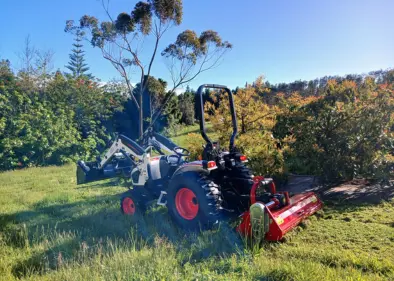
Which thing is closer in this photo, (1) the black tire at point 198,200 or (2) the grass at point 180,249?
(2) the grass at point 180,249

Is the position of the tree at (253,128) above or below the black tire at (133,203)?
above

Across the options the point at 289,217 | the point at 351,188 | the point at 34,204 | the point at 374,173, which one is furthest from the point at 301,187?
the point at 34,204

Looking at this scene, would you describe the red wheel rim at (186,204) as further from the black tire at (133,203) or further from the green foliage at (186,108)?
the green foliage at (186,108)

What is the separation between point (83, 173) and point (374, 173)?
5284mm

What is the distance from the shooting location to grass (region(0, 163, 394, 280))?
2674 mm

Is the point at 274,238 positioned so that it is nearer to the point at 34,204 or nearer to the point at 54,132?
the point at 34,204

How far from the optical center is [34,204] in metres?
6.13

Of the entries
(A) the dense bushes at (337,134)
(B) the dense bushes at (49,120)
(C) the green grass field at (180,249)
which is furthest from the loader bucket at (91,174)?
(B) the dense bushes at (49,120)

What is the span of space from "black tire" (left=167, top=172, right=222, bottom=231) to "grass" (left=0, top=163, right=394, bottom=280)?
16 cm

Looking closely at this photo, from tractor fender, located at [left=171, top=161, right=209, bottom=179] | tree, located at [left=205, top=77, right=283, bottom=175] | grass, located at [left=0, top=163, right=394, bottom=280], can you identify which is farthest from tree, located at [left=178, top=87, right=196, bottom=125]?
tractor fender, located at [left=171, top=161, right=209, bottom=179]

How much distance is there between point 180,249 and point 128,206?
1.98 meters

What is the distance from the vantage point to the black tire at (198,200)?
3.60m

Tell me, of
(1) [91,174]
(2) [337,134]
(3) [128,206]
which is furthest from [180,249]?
(2) [337,134]

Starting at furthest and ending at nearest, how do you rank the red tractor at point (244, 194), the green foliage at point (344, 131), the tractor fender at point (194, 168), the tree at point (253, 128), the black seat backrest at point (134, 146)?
the tree at point (253, 128)
the green foliage at point (344, 131)
the black seat backrest at point (134, 146)
the tractor fender at point (194, 168)
the red tractor at point (244, 194)
